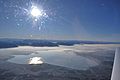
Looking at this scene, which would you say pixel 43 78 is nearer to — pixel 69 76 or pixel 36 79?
pixel 36 79

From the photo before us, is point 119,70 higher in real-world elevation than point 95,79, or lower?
higher

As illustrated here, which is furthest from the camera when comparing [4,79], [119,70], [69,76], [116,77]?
[69,76]

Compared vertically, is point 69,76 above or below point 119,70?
below

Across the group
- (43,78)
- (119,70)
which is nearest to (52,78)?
(43,78)

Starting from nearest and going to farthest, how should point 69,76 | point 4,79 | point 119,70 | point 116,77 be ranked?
1. point 116,77
2. point 119,70
3. point 4,79
4. point 69,76

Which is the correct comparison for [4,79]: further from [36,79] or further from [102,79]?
[102,79]

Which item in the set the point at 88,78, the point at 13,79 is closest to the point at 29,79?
the point at 13,79

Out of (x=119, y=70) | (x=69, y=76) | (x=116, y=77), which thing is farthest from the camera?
(x=69, y=76)

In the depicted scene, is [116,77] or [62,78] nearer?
[116,77]
